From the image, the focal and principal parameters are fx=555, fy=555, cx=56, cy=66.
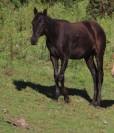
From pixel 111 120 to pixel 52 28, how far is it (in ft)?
8.18

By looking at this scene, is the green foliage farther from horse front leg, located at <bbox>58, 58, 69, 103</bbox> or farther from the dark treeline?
horse front leg, located at <bbox>58, 58, 69, 103</bbox>

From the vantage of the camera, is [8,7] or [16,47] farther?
[8,7]

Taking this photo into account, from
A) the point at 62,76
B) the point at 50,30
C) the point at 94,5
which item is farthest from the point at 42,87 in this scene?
the point at 94,5

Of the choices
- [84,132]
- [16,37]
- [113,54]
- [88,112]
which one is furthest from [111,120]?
[16,37]

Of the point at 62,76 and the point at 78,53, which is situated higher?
the point at 78,53

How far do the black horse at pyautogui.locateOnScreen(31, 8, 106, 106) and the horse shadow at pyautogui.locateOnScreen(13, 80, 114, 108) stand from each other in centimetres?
28

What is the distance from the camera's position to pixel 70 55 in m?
12.7

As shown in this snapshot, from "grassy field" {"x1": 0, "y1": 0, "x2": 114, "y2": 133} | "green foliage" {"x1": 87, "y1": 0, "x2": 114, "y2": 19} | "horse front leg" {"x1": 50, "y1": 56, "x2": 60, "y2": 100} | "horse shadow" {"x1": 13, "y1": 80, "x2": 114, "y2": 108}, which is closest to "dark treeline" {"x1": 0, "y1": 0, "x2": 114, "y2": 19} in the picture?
"green foliage" {"x1": 87, "y1": 0, "x2": 114, "y2": 19}

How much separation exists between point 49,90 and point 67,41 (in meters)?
1.86

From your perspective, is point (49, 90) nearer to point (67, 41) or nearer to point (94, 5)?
point (67, 41)

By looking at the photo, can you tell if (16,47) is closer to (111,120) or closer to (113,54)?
(113,54)

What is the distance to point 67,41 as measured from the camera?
41.1ft

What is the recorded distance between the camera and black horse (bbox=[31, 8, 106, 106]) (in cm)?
1231

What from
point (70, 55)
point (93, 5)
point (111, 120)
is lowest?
point (93, 5)
